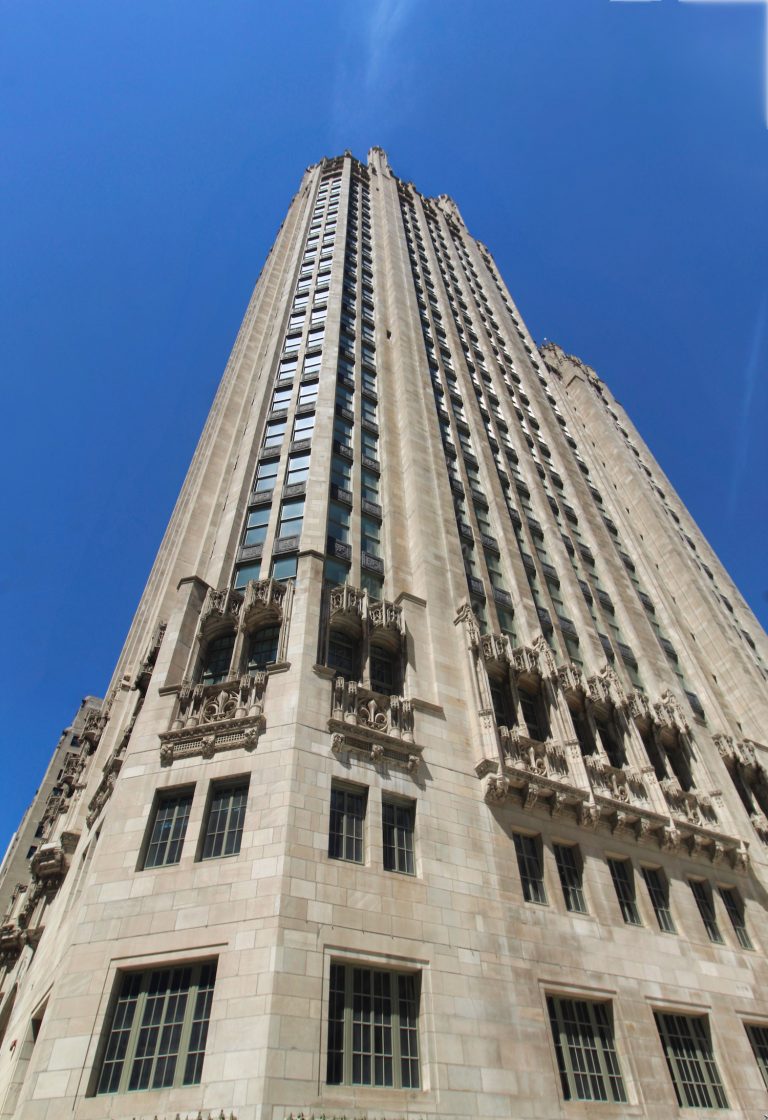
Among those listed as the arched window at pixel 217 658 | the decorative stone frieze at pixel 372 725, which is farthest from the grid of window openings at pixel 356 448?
the decorative stone frieze at pixel 372 725

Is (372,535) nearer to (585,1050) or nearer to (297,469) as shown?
(297,469)

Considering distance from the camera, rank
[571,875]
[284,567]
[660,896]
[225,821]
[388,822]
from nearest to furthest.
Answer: [225,821], [388,822], [571,875], [660,896], [284,567]

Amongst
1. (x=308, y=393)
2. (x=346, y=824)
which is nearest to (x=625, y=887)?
(x=346, y=824)

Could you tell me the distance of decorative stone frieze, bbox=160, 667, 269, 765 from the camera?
2086 cm

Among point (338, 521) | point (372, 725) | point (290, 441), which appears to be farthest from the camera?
point (290, 441)

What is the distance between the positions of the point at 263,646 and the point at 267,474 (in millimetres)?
11840

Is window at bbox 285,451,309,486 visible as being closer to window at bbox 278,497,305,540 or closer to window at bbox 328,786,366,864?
window at bbox 278,497,305,540

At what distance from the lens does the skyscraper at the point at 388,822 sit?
631 inches

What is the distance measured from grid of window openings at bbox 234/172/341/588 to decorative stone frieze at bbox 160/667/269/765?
6293mm

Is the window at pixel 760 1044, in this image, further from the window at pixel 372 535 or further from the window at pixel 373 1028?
the window at pixel 372 535

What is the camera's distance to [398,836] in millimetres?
20672

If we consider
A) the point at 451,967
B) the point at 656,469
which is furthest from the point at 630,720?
the point at 656,469

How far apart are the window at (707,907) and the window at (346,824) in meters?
13.8

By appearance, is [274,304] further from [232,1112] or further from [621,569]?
[232,1112]
